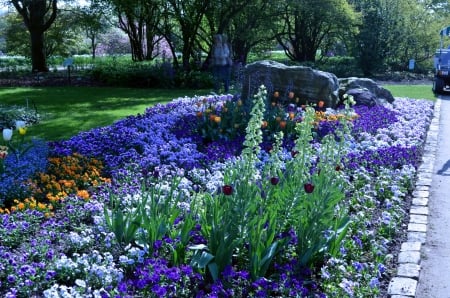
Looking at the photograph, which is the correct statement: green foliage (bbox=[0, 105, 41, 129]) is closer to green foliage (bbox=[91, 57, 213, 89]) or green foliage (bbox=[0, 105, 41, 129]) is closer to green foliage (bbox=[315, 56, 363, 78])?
green foliage (bbox=[91, 57, 213, 89])

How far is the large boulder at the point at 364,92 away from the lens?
12633 millimetres

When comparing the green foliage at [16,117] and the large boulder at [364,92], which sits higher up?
the large boulder at [364,92]

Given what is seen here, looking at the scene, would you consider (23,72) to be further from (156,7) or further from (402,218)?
(402,218)

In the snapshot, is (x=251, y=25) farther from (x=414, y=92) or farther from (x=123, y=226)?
(x=123, y=226)

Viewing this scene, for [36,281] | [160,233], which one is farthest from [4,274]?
[160,233]

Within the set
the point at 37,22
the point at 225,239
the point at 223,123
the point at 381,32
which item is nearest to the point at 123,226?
the point at 225,239

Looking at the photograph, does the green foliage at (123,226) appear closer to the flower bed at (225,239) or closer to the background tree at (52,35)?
the flower bed at (225,239)

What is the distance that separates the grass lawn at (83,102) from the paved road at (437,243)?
20.1 feet

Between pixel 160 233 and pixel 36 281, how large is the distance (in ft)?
3.04

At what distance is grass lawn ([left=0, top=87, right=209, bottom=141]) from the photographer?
10352 mm

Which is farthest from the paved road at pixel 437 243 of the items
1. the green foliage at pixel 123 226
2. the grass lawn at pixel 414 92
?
the grass lawn at pixel 414 92

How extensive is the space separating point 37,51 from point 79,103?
34.4 ft

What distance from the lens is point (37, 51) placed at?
2312cm

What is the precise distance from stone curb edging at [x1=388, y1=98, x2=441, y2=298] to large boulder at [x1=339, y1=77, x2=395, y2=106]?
4277 millimetres
